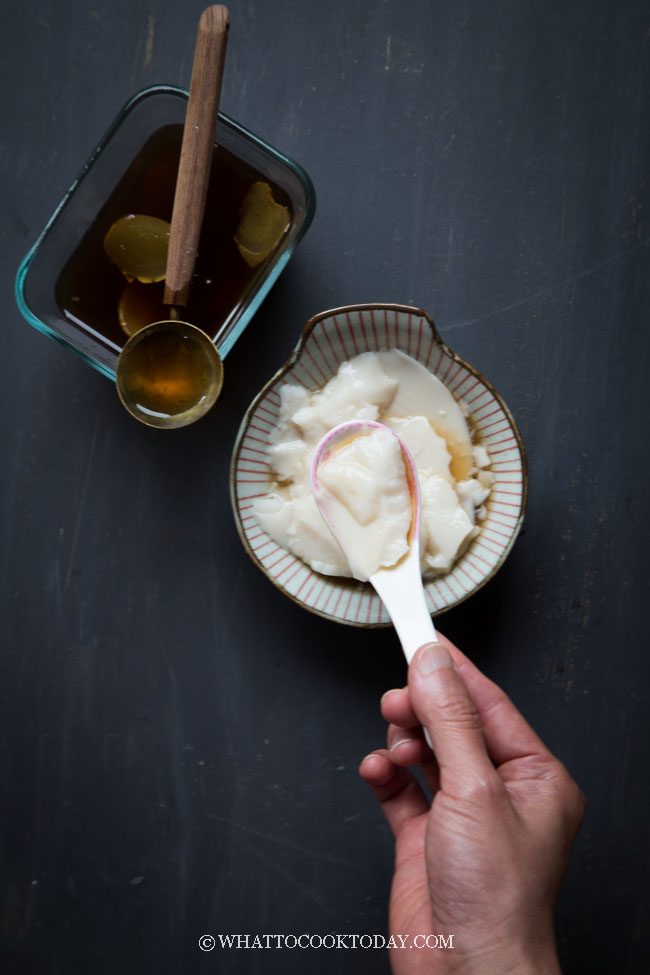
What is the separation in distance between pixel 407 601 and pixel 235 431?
15.7 inches

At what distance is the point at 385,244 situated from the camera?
1240 mm

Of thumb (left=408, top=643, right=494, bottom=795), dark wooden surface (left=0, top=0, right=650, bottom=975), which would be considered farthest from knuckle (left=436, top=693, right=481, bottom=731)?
dark wooden surface (left=0, top=0, right=650, bottom=975)

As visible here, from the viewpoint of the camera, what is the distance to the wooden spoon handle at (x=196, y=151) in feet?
3.35

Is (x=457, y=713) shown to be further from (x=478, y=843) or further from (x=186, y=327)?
(x=186, y=327)

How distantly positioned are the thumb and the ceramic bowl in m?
0.21

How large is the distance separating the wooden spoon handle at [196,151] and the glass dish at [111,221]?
0.22ft

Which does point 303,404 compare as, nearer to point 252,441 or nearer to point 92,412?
point 252,441

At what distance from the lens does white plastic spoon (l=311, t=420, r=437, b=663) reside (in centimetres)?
103

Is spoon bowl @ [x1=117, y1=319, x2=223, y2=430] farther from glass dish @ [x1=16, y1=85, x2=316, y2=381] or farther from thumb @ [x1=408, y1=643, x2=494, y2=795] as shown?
thumb @ [x1=408, y1=643, x2=494, y2=795]

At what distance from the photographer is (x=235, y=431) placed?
1.23m

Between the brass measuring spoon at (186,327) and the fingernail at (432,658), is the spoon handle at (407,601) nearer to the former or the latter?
the fingernail at (432,658)

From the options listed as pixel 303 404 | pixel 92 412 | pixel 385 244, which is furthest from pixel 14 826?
pixel 385 244

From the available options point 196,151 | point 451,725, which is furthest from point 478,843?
point 196,151

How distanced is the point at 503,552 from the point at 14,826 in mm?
879
